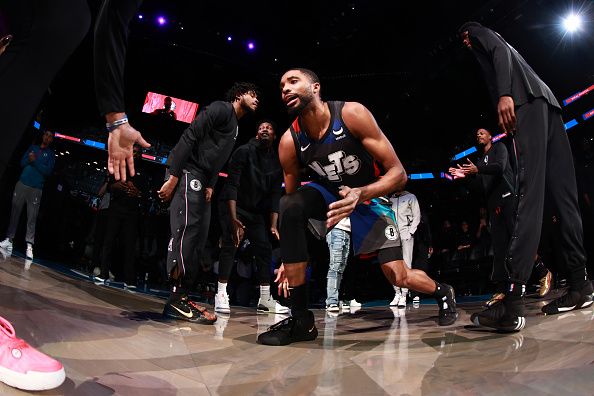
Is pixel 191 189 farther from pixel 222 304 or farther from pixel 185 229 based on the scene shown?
pixel 222 304

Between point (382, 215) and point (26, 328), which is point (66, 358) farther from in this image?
point (382, 215)

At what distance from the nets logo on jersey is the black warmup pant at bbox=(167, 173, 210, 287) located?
3.43 ft

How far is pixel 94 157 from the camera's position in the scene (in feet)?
42.0

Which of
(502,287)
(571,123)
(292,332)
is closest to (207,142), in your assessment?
(292,332)

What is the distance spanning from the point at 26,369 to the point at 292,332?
Answer: 58.2 inches

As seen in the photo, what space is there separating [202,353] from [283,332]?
0.56 metres

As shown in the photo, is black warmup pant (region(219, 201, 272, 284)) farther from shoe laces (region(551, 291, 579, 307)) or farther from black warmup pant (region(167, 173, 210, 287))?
shoe laces (region(551, 291, 579, 307))

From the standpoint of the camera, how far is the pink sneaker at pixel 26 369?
3.74 ft

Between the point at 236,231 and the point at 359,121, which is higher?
the point at 359,121

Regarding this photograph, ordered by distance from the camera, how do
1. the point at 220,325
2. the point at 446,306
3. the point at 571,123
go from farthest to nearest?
1. the point at 571,123
2. the point at 446,306
3. the point at 220,325

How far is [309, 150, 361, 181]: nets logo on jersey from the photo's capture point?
2609 mm

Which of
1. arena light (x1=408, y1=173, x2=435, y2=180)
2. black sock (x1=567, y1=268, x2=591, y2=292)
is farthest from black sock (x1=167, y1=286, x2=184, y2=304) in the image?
arena light (x1=408, y1=173, x2=435, y2=180)

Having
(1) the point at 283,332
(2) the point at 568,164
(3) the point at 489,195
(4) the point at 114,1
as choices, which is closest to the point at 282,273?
(1) the point at 283,332

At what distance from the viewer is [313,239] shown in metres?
10.9
